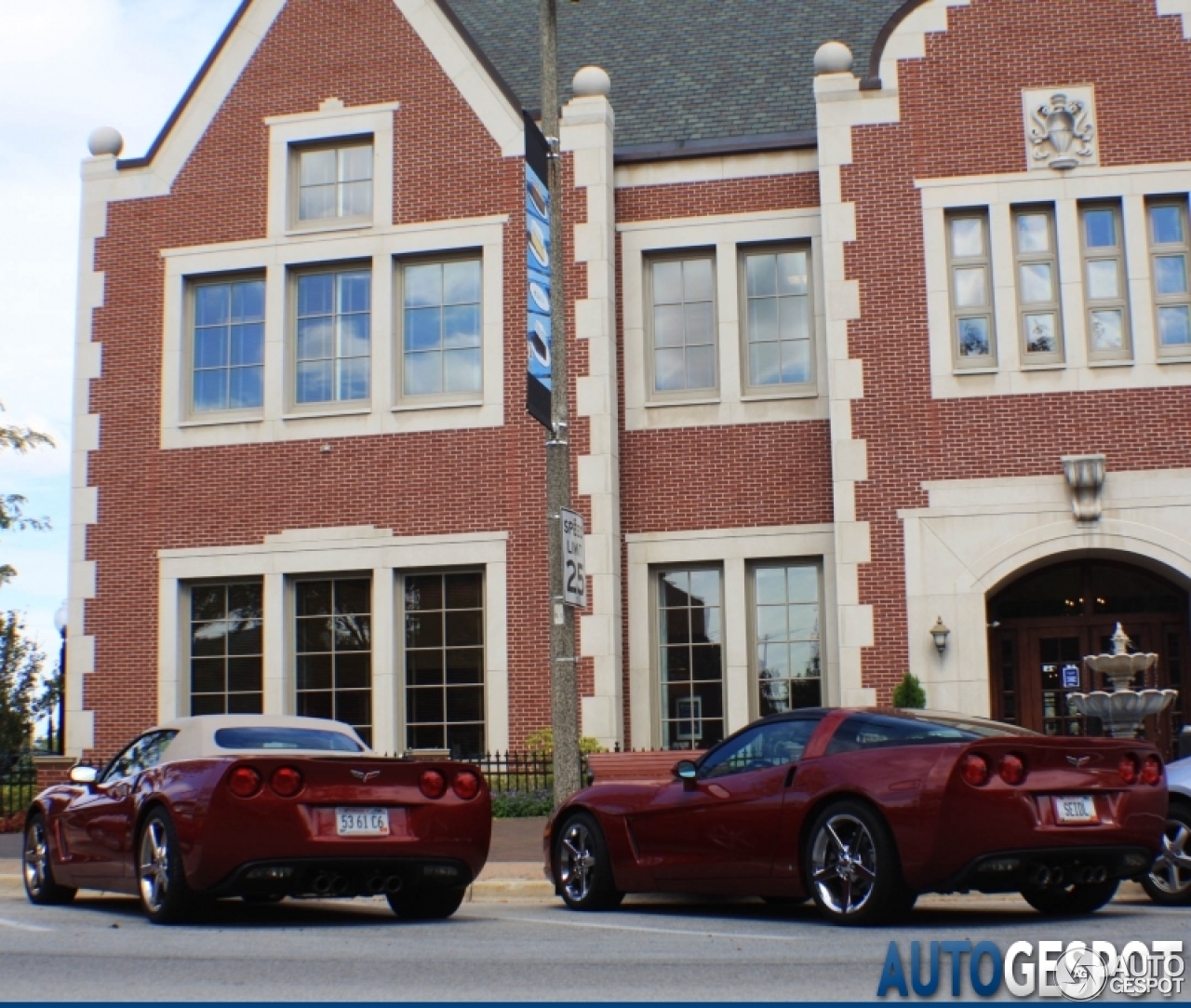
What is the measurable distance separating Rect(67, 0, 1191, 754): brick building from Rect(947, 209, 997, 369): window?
0.05m

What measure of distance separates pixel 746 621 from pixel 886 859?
38.5 feet

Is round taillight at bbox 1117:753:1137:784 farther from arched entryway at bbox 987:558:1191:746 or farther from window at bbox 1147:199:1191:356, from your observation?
window at bbox 1147:199:1191:356

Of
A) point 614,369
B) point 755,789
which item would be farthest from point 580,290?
point 755,789

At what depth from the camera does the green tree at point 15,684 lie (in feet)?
116

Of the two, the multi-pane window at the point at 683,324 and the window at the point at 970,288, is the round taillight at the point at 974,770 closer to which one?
the window at the point at 970,288

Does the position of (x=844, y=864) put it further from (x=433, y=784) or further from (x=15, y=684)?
(x=15, y=684)

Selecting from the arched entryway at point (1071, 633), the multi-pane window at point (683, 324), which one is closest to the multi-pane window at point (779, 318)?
the multi-pane window at point (683, 324)

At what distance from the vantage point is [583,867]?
35.4 ft

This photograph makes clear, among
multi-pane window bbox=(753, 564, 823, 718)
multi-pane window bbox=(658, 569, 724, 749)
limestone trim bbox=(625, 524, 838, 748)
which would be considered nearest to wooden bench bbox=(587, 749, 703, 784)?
limestone trim bbox=(625, 524, 838, 748)

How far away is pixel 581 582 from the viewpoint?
13.9 meters

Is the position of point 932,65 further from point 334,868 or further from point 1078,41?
point 334,868

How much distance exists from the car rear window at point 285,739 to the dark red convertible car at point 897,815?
196 centimetres

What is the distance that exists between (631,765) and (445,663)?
4.07 meters

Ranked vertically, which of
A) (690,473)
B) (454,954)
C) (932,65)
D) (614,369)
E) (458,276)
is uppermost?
(932,65)
